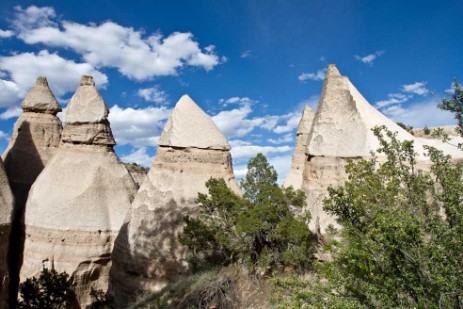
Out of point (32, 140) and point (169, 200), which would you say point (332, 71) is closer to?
point (169, 200)

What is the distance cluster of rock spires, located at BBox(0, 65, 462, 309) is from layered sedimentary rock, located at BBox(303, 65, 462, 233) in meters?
0.03

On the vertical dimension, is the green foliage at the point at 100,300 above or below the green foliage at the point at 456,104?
below

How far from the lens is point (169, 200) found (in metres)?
10.8

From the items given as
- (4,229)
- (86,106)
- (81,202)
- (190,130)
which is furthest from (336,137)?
(4,229)

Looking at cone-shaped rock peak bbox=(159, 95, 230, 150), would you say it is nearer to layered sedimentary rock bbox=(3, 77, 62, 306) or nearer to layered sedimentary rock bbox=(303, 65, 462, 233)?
layered sedimentary rock bbox=(303, 65, 462, 233)

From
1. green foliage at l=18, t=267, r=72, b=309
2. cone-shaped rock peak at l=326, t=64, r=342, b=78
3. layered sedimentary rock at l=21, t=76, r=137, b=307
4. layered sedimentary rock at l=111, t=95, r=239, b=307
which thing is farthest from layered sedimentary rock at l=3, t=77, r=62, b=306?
cone-shaped rock peak at l=326, t=64, r=342, b=78

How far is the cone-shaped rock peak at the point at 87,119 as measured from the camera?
13.9 m

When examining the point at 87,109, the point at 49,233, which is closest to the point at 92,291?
the point at 49,233

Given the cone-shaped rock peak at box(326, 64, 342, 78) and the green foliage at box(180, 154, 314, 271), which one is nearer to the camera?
the green foliage at box(180, 154, 314, 271)

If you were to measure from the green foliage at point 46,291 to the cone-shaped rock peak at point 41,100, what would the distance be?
787 cm

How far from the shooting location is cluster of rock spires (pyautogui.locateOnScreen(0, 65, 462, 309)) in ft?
31.4

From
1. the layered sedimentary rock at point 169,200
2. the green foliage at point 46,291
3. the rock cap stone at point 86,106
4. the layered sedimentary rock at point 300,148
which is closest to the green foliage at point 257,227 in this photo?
the layered sedimentary rock at point 169,200

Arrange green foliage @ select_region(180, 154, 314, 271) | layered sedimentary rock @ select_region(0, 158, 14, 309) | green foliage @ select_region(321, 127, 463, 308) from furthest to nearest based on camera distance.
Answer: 1. layered sedimentary rock @ select_region(0, 158, 14, 309)
2. green foliage @ select_region(180, 154, 314, 271)
3. green foliage @ select_region(321, 127, 463, 308)

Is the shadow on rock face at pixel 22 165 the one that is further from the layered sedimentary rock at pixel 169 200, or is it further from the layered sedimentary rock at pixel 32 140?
the layered sedimentary rock at pixel 169 200
